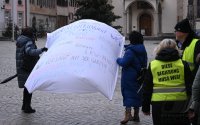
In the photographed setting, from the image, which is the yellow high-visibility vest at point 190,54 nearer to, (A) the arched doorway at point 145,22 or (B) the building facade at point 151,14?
(B) the building facade at point 151,14

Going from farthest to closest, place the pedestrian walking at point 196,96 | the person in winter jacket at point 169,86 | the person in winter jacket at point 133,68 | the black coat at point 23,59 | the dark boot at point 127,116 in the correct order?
the black coat at point 23,59 → the dark boot at point 127,116 → the person in winter jacket at point 133,68 → the person in winter jacket at point 169,86 → the pedestrian walking at point 196,96

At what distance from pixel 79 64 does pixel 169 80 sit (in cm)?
209

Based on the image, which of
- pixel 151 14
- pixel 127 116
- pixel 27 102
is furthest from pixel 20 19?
pixel 127 116

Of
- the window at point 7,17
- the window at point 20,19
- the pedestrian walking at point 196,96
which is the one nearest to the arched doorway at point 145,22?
the window at point 20,19

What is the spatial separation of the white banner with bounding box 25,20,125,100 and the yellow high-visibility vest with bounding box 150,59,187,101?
1.76 meters

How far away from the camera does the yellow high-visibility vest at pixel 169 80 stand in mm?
6473

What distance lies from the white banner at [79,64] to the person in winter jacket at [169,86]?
1.75 metres

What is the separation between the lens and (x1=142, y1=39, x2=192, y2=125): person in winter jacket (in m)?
6.45

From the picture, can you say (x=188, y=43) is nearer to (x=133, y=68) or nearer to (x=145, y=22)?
(x=133, y=68)

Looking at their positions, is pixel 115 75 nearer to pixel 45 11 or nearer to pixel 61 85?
pixel 61 85

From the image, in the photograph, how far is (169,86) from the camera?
21.3ft

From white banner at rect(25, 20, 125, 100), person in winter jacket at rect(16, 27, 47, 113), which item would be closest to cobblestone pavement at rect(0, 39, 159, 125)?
person in winter jacket at rect(16, 27, 47, 113)

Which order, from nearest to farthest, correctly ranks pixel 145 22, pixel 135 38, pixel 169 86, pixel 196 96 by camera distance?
pixel 196 96 → pixel 169 86 → pixel 135 38 → pixel 145 22

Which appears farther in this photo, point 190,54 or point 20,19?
point 20,19
